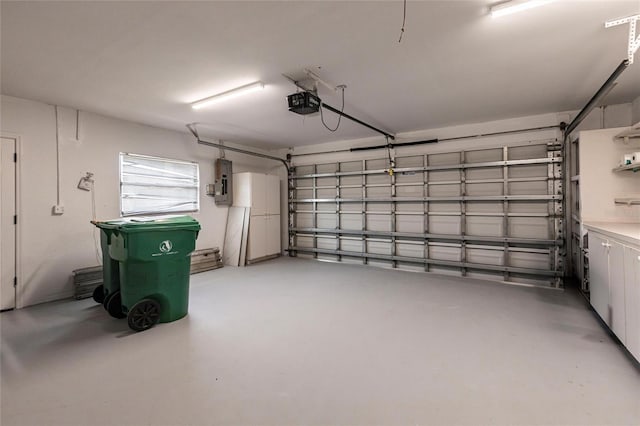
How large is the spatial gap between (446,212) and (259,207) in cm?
388

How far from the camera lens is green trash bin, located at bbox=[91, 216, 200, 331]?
114 inches

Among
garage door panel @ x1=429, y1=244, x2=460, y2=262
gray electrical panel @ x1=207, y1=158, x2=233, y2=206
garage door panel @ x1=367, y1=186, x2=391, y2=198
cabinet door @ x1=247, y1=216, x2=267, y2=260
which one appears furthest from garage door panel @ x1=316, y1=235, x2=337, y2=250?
gray electrical panel @ x1=207, y1=158, x2=233, y2=206

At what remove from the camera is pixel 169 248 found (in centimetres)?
308

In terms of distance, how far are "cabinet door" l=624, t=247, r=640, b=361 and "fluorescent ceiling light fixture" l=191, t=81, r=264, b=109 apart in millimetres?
3717

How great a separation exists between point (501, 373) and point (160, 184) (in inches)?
218

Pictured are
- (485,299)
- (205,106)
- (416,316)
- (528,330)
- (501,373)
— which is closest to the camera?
(501,373)

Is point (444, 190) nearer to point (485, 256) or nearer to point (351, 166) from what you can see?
point (485, 256)

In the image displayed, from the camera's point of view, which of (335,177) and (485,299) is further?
(335,177)

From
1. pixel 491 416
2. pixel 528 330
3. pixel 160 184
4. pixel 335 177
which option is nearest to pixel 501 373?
pixel 491 416

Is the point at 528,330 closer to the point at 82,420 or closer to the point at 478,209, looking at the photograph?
the point at 478,209

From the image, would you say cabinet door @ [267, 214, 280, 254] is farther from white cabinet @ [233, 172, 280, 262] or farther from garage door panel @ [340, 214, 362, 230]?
garage door panel @ [340, 214, 362, 230]

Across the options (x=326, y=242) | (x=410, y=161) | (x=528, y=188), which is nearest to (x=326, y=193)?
(x=326, y=242)

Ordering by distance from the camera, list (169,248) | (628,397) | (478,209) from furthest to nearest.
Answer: (478,209), (169,248), (628,397)

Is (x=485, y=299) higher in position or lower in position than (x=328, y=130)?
lower
